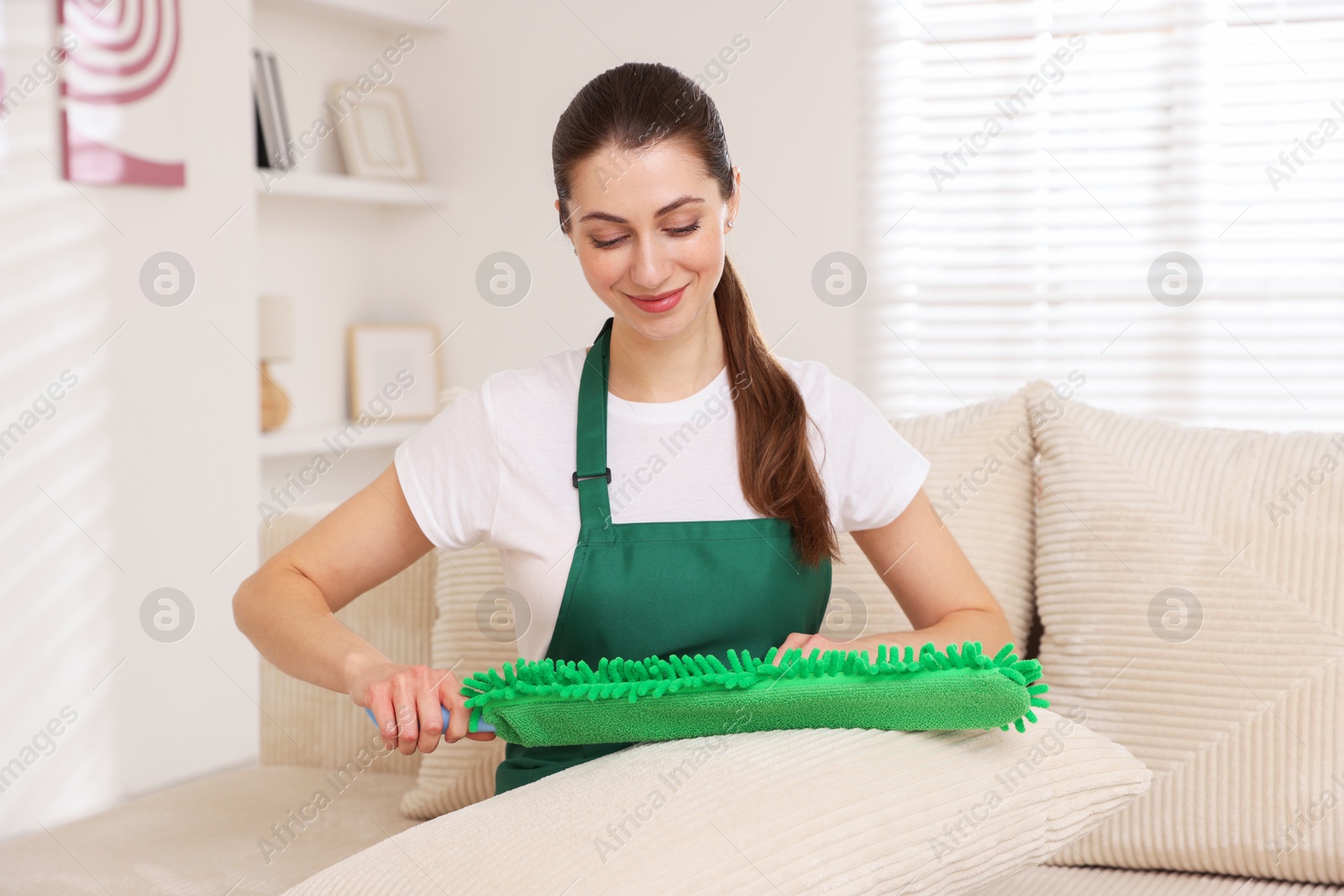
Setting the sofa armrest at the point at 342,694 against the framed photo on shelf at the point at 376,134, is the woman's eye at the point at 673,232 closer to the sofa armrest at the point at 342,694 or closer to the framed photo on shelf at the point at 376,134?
the sofa armrest at the point at 342,694

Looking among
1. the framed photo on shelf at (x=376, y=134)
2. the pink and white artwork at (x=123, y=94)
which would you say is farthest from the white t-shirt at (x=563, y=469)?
the framed photo on shelf at (x=376, y=134)

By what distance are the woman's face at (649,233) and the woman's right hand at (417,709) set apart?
46 centimetres

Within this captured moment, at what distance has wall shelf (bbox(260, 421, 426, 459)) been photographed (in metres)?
3.58

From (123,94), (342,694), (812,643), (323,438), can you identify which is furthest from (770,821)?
(323,438)

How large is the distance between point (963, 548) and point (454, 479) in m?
0.65

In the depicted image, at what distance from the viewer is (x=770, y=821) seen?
0.92 meters

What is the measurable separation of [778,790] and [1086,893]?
61 cm

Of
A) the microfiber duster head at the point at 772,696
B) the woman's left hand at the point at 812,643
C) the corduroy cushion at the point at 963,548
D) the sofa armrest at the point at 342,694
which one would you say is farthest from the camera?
the sofa armrest at the point at 342,694

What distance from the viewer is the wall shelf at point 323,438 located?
358 centimetres

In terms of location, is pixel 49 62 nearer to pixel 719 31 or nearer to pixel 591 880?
pixel 719 31

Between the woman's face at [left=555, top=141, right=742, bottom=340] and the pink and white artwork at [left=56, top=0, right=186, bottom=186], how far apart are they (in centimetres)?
212

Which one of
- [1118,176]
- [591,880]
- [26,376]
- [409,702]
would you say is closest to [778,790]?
[591,880]

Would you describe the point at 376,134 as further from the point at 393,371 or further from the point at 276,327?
the point at 276,327

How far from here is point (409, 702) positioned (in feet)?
3.57
